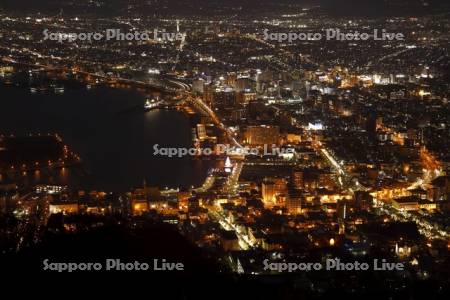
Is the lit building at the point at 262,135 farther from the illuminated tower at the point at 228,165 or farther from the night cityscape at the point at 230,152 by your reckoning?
the illuminated tower at the point at 228,165

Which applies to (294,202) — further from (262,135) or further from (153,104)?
(153,104)

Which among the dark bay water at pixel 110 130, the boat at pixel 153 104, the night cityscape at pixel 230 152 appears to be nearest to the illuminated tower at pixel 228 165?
the night cityscape at pixel 230 152

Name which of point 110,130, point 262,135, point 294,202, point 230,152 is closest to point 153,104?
point 110,130

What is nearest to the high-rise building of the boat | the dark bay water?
the dark bay water

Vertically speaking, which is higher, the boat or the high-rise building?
the boat

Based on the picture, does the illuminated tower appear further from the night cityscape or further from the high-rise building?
the high-rise building
